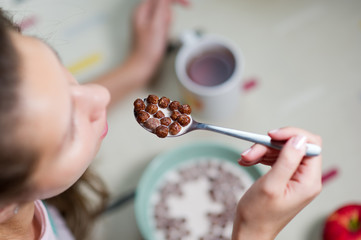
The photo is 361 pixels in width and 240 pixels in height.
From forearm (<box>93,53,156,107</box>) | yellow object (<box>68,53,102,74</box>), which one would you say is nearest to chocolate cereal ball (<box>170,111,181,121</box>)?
forearm (<box>93,53,156,107</box>)

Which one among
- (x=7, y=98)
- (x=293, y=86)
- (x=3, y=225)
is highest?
(x=7, y=98)

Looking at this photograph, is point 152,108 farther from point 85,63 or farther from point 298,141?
point 85,63

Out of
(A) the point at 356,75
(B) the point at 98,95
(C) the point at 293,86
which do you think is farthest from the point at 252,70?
(B) the point at 98,95

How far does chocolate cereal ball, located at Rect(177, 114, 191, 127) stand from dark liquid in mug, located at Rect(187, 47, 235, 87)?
0.29m

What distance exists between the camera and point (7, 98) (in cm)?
27

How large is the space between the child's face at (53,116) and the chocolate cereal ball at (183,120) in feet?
0.28

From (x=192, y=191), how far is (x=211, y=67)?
0.71ft

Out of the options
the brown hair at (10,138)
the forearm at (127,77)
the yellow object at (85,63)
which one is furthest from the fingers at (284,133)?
the yellow object at (85,63)

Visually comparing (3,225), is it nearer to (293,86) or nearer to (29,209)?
(29,209)

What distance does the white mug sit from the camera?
653 millimetres

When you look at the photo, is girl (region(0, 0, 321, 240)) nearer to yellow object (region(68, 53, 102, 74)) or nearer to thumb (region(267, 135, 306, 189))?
thumb (region(267, 135, 306, 189))

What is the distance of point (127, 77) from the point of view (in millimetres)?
749

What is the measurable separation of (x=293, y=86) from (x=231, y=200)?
25cm

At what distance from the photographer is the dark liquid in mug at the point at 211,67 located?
2.26 ft
